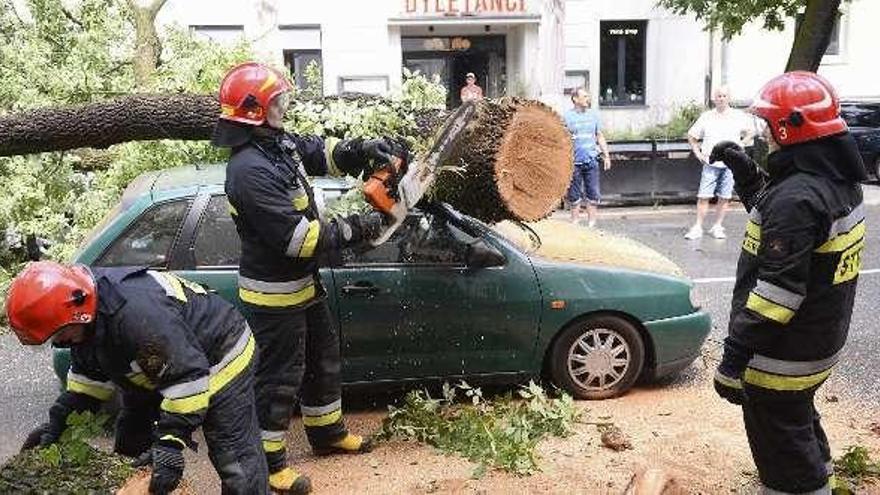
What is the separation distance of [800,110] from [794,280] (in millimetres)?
636

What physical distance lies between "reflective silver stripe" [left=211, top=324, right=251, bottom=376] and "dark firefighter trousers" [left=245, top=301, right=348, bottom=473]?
669 mm

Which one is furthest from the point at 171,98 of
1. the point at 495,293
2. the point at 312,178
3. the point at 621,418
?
the point at 621,418

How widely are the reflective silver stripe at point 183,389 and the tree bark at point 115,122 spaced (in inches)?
108

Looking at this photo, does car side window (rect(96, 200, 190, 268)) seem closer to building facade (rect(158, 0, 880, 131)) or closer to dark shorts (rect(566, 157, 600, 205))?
dark shorts (rect(566, 157, 600, 205))

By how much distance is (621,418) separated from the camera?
517 centimetres

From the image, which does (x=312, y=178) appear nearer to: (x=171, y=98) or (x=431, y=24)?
(x=171, y=98)

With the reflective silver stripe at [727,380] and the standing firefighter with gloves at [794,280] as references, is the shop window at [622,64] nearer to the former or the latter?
the standing firefighter with gloves at [794,280]

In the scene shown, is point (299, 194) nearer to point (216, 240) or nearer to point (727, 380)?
point (216, 240)

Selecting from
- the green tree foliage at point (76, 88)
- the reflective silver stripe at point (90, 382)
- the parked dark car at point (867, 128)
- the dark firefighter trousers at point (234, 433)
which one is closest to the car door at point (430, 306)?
the dark firefighter trousers at point (234, 433)

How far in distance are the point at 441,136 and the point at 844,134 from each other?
191 centimetres

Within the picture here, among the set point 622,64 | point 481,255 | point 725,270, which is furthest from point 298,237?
point 622,64

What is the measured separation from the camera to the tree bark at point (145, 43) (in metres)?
8.14

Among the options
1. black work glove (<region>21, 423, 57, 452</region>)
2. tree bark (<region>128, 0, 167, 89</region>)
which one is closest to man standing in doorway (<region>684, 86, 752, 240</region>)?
tree bark (<region>128, 0, 167, 89</region>)

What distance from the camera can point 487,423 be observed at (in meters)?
4.78
